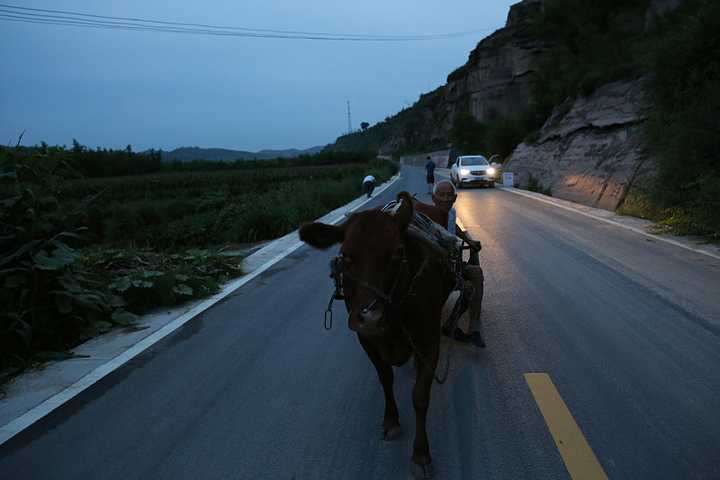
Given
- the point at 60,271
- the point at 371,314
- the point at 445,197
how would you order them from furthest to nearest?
the point at 60,271 → the point at 445,197 → the point at 371,314

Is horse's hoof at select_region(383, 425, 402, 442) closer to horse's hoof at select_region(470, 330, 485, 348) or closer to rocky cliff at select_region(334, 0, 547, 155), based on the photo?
horse's hoof at select_region(470, 330, 485, 348)

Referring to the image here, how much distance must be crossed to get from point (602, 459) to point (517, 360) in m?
1.60

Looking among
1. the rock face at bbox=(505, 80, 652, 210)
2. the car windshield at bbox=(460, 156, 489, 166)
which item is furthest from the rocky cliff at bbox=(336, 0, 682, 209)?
the car windshield at bbox=(460, 156, 489, 166)

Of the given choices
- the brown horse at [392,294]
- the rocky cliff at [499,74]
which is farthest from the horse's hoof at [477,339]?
the rocky cliff at [499,74]

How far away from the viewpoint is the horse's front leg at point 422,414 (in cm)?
304

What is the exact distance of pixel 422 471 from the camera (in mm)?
3010

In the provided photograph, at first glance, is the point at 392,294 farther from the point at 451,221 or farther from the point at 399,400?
the point at 451,221

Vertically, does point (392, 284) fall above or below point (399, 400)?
above

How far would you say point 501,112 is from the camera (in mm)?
75500

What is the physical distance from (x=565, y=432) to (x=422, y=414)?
3.58 ft

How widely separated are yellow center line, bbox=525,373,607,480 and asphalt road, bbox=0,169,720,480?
0.17ft

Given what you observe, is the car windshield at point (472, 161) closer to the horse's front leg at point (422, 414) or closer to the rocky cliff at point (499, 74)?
the rocky cliff at point (499, 74)

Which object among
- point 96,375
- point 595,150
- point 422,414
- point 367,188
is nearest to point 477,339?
point 422,414

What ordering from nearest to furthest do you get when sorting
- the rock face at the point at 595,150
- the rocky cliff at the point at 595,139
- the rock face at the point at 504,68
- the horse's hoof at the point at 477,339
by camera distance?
the horse's hoof at the point at 477,339
the rock face at the point at 595,150
the rocky cliff at the point at 595,139
the rock face at the point at 504,68
